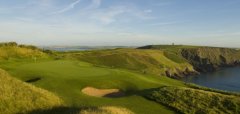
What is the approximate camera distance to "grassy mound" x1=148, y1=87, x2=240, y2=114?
26.0m

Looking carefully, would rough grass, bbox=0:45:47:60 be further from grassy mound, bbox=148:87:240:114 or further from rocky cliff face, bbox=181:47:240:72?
rocky cliff face, bbox=181:47:240:72

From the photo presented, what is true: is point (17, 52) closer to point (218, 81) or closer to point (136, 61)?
point (136, 61)

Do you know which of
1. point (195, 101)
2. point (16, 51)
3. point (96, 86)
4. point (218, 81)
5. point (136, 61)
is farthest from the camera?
point (136, 61)

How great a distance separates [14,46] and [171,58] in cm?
8457

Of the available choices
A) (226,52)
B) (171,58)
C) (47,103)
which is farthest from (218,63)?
(47,103)

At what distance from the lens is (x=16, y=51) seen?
2699 inches

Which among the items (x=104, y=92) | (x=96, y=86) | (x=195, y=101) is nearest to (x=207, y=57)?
(x=96, y=86)

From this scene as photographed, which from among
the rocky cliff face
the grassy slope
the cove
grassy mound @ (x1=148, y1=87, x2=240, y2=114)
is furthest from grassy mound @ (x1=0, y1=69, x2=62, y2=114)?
the rocky cliff face

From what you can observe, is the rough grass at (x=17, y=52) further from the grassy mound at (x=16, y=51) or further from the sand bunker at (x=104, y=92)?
the sand bunker at (x=104, y=92)

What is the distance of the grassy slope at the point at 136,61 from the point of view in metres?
105

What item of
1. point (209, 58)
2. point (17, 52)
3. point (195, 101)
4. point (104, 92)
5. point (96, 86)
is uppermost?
point (17, 52)

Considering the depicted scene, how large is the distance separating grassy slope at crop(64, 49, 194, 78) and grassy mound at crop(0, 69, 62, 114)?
76.9 m

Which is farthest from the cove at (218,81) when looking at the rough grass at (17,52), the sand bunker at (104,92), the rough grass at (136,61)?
the sand bunker at (104,92)

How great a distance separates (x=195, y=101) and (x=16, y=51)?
165 feet
